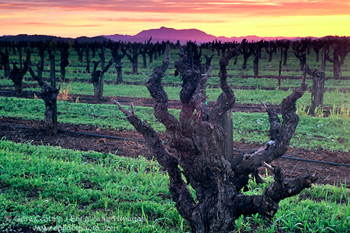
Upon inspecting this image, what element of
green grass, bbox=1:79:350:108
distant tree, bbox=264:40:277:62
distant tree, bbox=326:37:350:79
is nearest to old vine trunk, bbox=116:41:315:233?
green grass, bbox=1:79:350:108

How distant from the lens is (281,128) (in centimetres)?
438

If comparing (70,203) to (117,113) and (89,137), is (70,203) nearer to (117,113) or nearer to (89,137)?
(89,137)

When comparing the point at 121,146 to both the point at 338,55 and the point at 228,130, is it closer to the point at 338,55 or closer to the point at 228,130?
the point at 228,130

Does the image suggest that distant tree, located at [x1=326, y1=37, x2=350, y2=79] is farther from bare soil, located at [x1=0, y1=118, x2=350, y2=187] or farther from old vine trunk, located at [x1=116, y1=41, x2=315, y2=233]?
old vine trunk, located at [x1=116, y1=41, x2=315, y2=233]

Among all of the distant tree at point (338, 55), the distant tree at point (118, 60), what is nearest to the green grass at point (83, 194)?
the distant tree at point (118, 60)

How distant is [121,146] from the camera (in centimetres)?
938

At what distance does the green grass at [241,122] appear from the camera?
10070 mm

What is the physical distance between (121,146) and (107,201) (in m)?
3.72

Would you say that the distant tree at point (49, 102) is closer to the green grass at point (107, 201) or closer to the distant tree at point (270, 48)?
the green grass at point (107, 201)

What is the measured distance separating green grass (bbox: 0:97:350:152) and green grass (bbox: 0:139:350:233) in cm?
365

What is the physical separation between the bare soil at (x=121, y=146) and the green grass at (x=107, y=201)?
1.22m

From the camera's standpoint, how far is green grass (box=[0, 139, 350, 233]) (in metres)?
4.98

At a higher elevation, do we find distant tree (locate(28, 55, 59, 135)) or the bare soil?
distant tree (locate(28, 55, 59, 135))

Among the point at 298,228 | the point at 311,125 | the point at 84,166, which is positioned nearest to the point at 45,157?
the point at 84,166
